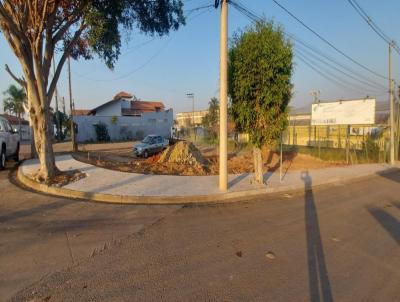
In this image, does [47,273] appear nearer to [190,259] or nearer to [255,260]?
[190,259]

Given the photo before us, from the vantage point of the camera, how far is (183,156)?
578 inches

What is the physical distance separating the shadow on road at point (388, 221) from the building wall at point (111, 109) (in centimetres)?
5196

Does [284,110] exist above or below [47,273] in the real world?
above

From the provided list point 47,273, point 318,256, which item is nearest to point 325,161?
point 318,256

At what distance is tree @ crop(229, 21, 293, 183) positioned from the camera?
9320 mm

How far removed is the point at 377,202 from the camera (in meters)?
8.91

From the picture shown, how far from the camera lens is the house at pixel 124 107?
55.0m

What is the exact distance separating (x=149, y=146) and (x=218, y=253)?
17.1 m

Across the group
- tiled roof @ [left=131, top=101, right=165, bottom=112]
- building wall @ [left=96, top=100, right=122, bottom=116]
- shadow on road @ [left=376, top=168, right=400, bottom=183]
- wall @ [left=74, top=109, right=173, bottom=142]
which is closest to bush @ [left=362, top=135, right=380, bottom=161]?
shadow on road @ [left=376, top=168, right=400, bottom=183]

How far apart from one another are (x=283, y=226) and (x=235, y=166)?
329 inches

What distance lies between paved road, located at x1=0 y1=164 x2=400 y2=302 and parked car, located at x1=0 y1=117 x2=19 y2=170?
543 centimetres

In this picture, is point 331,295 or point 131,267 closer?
point 331,295

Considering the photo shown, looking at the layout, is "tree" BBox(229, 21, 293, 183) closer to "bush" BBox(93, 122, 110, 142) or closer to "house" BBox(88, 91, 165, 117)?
"bush" BBox(93, 122, 110, 142)

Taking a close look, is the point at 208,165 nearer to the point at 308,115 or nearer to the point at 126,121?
the point at 126,121
